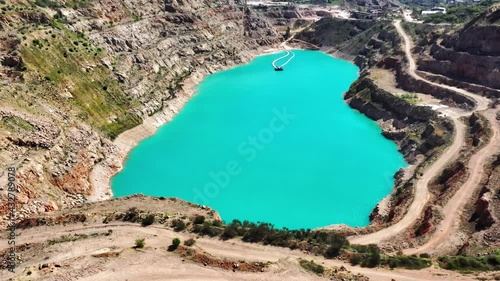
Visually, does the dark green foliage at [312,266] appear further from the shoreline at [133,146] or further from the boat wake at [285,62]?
the boat wake at [285,62]

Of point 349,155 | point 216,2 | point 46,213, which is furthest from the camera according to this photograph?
point 216,2

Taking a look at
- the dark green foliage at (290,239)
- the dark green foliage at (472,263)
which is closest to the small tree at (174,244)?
the dark green foliage at (290,239)

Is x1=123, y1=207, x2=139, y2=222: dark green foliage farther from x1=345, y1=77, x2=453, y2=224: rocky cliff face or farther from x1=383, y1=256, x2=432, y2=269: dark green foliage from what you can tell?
x1=345, y1=77, x2=453, y2=224: rocky cliff face

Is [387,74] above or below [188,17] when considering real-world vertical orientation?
below

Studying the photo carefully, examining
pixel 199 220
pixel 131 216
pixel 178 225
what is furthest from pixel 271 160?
pixel 178 225

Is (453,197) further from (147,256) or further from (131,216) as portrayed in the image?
(131,216)

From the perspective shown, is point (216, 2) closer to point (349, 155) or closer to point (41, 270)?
point (349, 155)

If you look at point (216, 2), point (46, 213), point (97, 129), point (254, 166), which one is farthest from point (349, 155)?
point (216, 2)
